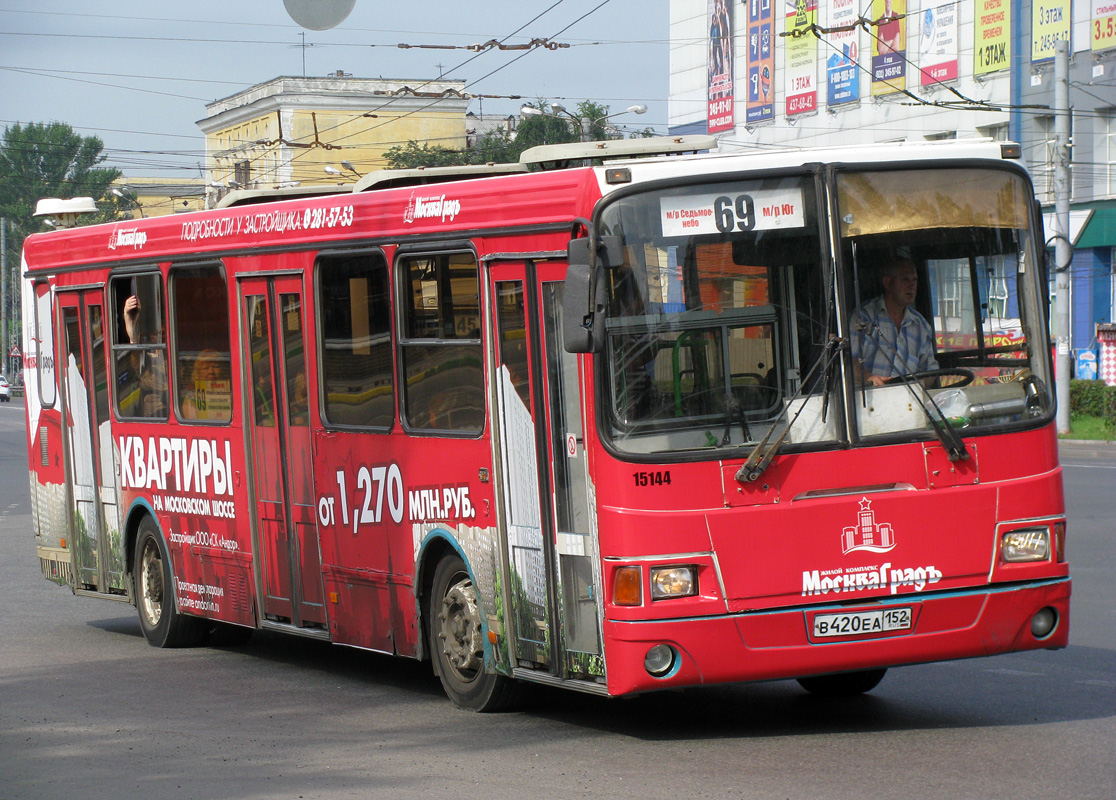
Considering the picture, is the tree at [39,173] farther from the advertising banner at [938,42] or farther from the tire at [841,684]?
the tire at [841,684]

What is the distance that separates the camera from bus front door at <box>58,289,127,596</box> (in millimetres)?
12445

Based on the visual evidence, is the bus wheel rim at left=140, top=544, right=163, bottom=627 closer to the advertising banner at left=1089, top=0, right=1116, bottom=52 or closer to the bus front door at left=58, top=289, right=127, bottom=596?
the bus front door at left=58, top=289, right=127, bottom=596

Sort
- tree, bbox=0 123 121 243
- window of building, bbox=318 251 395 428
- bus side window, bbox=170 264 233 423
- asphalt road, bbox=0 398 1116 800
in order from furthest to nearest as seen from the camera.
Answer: tree, bbox=0 123 121 243
bus side window, bbox=170 264 233 423
window of building, bbox=318 251 395 428
asphalt road, bbox=0 398 1116 800

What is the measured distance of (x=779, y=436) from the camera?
7.39 metres

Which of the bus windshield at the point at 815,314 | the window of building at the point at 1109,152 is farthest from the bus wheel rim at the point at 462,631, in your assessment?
the window of building at the point at 1109,152

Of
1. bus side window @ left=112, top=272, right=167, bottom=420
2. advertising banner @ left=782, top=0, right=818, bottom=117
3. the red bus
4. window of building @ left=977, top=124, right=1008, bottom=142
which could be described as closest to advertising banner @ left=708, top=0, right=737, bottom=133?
advertising banner @ left=782, top=0, right=818, bottom=117

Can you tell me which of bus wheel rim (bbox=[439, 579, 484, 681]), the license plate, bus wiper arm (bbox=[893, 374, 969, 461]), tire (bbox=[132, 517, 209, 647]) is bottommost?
tire (bbox=[132, 517, 209, 647])

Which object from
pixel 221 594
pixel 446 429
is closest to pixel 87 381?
pixel 221 594

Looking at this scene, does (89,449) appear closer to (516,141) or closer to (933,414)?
(933,414)

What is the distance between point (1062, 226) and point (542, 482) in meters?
26.6

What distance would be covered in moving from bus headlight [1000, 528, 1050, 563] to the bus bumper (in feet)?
0.40

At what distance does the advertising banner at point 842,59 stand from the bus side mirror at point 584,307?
47.1 meters

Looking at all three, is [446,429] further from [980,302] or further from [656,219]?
[980,302]

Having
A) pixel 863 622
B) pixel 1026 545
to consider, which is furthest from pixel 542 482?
pixel 1026 545
